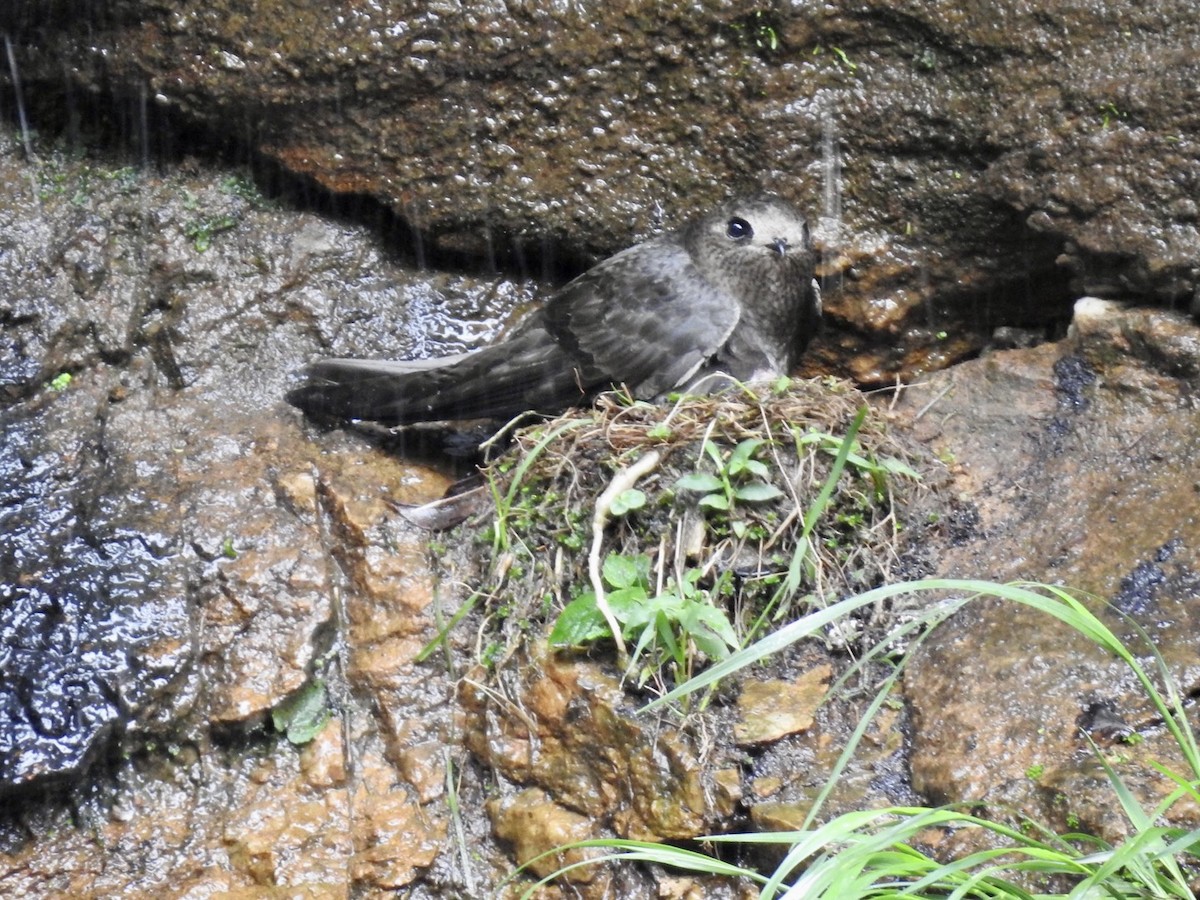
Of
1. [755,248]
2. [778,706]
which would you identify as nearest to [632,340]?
[755,248]

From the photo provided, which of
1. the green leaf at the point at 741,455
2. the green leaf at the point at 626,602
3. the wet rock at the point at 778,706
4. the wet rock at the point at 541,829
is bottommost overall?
the wet rock at the point at 541,829

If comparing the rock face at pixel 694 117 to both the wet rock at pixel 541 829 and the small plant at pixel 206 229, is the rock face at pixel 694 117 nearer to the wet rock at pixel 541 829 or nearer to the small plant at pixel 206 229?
the small plant at pixel 206 229

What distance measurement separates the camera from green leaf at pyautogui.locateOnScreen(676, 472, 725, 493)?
3502mm

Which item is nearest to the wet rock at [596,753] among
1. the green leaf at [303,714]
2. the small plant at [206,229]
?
the green leaf at [303,714]

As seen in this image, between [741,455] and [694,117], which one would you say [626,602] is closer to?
[741,455]

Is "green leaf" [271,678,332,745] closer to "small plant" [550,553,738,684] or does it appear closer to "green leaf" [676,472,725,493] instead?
"small plant" [550,553,738,684]

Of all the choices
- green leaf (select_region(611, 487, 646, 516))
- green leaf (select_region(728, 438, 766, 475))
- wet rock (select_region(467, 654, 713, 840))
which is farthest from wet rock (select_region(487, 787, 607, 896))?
green leaf (select_region(728, 438, 766, 475))

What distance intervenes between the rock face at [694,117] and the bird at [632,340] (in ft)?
0.89

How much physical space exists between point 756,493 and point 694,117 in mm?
1586

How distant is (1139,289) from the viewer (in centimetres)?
390

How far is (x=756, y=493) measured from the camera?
3.51 metres

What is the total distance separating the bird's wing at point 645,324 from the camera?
4.22 m

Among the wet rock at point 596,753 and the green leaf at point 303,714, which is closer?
the wet rock at point 596,753

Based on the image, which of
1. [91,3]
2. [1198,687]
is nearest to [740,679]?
[1198,687]
